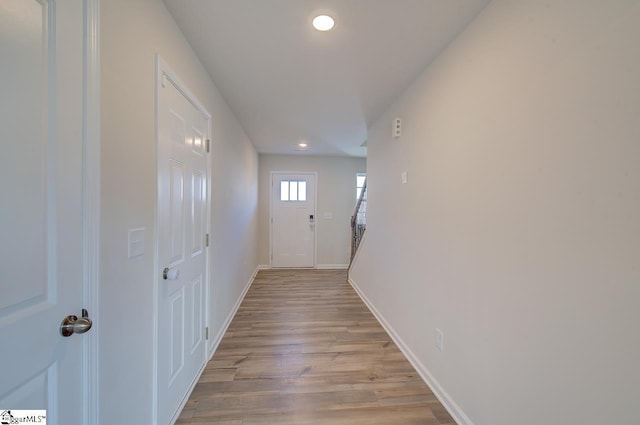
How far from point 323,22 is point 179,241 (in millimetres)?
1576

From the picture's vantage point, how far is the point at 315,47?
1706 mm

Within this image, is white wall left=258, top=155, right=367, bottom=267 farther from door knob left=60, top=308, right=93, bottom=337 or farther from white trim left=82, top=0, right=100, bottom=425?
door knob left=60, top=308, right=93, bottom=337

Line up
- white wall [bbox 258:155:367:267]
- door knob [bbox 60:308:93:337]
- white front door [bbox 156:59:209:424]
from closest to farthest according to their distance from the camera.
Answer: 1. door knob [bbox 60:308:93:337]
2. white front door [bbox 156:59:209:424]
3. white wall [bbox 258:155:367:267]

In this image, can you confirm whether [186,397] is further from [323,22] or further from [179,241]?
[323,22]

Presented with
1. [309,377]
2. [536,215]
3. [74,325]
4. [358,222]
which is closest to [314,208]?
[358,222]

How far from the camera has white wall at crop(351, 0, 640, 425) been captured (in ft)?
2.64

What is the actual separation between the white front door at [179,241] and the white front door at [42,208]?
523 mm

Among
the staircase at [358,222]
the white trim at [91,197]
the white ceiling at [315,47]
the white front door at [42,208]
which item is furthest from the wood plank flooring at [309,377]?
the white ceiling at [315,47]

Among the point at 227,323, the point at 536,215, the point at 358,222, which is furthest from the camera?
the point at 358,222

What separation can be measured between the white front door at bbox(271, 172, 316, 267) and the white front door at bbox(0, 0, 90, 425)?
178 inches

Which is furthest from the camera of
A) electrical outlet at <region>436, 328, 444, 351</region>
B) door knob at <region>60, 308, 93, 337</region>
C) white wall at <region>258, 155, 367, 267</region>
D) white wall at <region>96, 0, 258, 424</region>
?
white wall at <region>258, 155, 367, 267</region>

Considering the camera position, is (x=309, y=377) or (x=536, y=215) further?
(x=309, y=377)

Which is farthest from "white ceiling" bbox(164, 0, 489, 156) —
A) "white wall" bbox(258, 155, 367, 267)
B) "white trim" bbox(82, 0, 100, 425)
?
"white wall" bbox(258, 155, 367, 267)

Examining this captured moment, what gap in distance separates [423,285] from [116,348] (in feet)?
6.24
